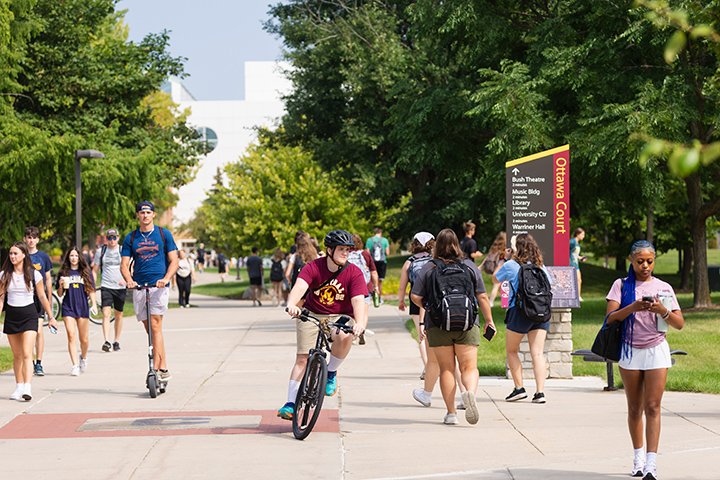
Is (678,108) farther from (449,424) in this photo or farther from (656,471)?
(656,471)

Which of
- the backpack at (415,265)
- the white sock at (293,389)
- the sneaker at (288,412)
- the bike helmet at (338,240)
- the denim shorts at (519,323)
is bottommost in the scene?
the sneaker at (288,412)

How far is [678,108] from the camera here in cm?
2119

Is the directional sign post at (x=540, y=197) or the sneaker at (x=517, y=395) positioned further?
the directional sign post at (x=540, y=197)

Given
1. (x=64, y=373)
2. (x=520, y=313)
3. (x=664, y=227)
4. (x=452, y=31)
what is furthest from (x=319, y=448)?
(x=664, y=227)

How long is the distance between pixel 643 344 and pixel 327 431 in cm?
Result: 331

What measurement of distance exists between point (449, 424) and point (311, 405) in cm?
149

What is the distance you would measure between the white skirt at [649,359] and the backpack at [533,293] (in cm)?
399

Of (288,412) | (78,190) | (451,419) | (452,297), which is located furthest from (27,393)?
(78,190)

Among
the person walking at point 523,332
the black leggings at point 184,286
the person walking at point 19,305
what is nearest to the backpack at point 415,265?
the person walking at point 523,332

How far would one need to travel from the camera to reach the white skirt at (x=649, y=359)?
756 centimetres

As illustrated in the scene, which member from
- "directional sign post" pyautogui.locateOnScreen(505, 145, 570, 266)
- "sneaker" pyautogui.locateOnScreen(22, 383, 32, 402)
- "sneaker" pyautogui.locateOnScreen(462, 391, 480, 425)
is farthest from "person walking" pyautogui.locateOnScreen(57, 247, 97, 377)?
"sneaker" pyautogui.locateOnScreen(462, 391, 480, 425)

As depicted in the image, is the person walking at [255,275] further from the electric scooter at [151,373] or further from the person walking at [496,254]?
the electric scooter at [151,373]

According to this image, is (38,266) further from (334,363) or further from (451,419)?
(451,419)

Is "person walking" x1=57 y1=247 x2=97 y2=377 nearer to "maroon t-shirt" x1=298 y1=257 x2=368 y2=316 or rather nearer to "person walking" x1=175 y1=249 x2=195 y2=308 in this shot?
"maroon t-shirt" x1=298 y1=257 x2=368 y2=316
